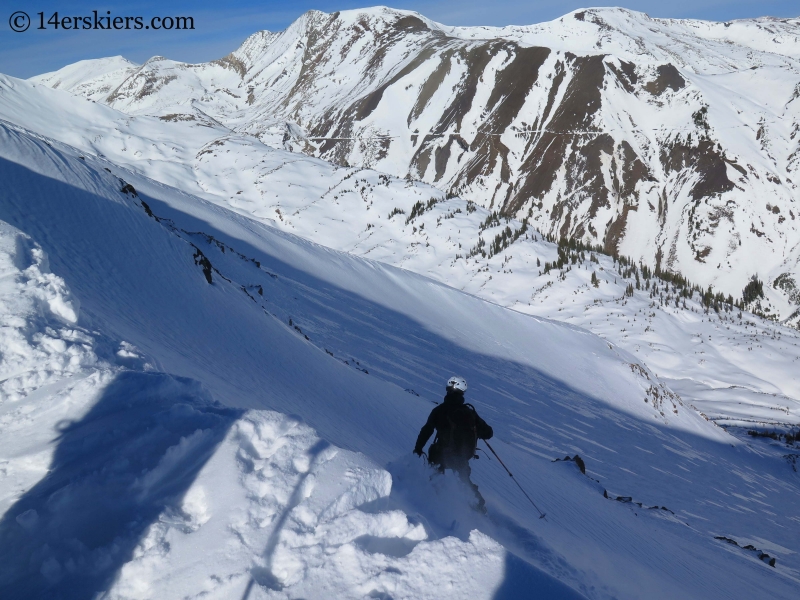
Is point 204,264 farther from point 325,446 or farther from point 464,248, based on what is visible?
point 464,248

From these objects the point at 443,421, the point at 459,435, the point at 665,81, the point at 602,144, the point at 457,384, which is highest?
the point at 665,81

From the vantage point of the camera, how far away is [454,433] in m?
6.85

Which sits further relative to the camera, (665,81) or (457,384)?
(665,81)

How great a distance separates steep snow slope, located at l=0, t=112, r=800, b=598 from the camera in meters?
4.21

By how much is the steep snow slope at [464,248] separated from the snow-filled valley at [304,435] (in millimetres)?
5932

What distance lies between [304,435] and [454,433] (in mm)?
2181

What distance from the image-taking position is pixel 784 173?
107875 mm

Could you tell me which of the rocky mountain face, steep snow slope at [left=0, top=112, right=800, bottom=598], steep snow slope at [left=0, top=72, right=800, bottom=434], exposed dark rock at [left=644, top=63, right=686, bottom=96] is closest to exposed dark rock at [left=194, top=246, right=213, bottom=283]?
steep snow slope at [left=0, top=112, right=800, bottom=598]

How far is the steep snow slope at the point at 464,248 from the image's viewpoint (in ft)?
134

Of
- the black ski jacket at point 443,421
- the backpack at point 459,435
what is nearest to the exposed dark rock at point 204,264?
the black ski jacket at point 443,421

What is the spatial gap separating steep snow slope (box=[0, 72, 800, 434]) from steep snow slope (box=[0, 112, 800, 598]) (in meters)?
15.3

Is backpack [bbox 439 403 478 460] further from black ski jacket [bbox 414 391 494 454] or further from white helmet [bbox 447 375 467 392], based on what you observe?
white helmet [bbox 447 375 467 392]

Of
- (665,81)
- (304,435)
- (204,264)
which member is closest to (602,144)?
(665,81)

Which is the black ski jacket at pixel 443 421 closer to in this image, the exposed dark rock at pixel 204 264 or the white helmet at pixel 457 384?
the white helmet at pixel 457 384
